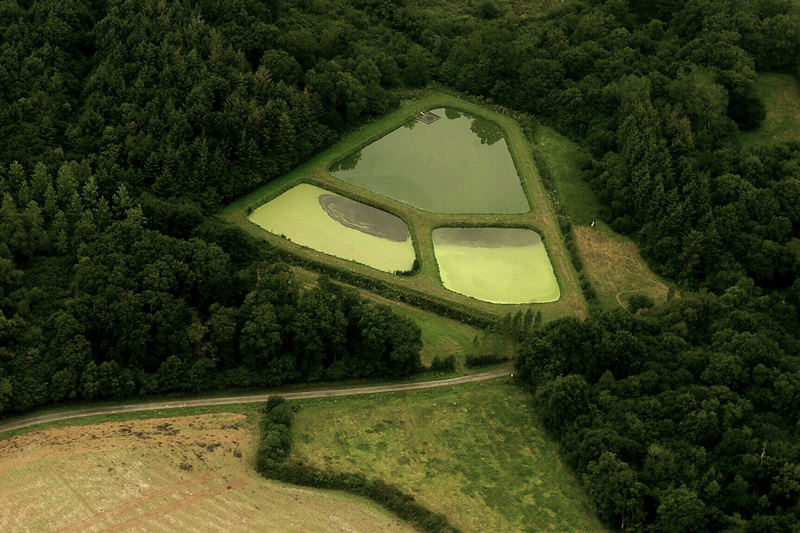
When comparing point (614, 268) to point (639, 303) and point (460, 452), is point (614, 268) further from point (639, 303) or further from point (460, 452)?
point (460, 452)

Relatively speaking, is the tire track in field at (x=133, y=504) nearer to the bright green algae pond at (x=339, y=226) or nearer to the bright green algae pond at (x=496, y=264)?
the bright green algae pond at (x=339, y=226)

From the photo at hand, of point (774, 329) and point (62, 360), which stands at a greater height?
point (774, 329)

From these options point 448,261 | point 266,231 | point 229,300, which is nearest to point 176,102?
point 266,231

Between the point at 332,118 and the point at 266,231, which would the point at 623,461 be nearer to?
the point at 266,231

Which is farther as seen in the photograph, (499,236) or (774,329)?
(499,236)

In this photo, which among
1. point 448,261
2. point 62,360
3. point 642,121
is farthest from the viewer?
point 642,121

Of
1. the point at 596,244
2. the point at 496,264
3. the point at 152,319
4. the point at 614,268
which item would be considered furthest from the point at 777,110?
the point at 152,319

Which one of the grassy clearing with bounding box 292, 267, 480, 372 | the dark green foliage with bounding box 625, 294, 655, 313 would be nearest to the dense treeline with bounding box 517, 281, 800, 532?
the dark green foliage with bounding box 625, 294, 655, 313
